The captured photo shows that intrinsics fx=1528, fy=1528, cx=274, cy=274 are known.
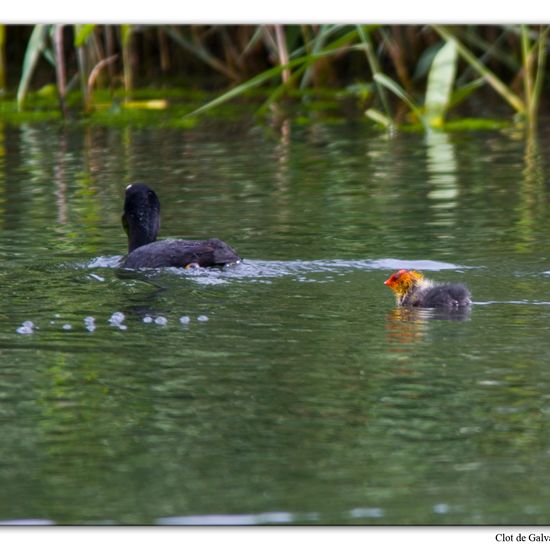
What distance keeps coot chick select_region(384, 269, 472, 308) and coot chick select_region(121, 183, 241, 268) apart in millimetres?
1397

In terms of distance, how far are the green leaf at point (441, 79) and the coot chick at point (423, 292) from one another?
251 inches

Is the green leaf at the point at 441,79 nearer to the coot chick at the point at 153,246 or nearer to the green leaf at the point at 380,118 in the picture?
the green leaf at the point at 380,118

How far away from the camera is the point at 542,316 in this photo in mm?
8391

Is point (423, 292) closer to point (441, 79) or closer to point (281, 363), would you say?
point (281, 363)

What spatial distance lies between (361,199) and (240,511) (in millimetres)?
8069

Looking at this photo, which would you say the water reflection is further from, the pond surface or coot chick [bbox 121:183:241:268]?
coot chick [bbox 121:183:241:268]

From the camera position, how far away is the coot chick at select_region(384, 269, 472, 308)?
8.61 m

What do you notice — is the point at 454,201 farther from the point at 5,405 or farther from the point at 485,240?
the point at 5,405

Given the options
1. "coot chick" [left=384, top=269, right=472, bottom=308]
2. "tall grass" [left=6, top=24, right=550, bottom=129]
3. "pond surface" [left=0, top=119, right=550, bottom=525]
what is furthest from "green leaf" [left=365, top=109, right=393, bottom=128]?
"coot chick" [left=384, top=269, right=472, bottom=308]

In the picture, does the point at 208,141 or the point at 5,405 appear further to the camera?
the point at 208,141

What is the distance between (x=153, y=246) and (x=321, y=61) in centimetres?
1045

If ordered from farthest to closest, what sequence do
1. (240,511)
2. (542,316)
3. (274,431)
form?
(542,316) < (274,431) < (240,511)

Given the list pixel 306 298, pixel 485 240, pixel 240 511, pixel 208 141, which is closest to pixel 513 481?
pixel 240 511

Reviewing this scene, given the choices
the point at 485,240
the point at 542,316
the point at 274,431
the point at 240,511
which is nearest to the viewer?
the point at 240,511
